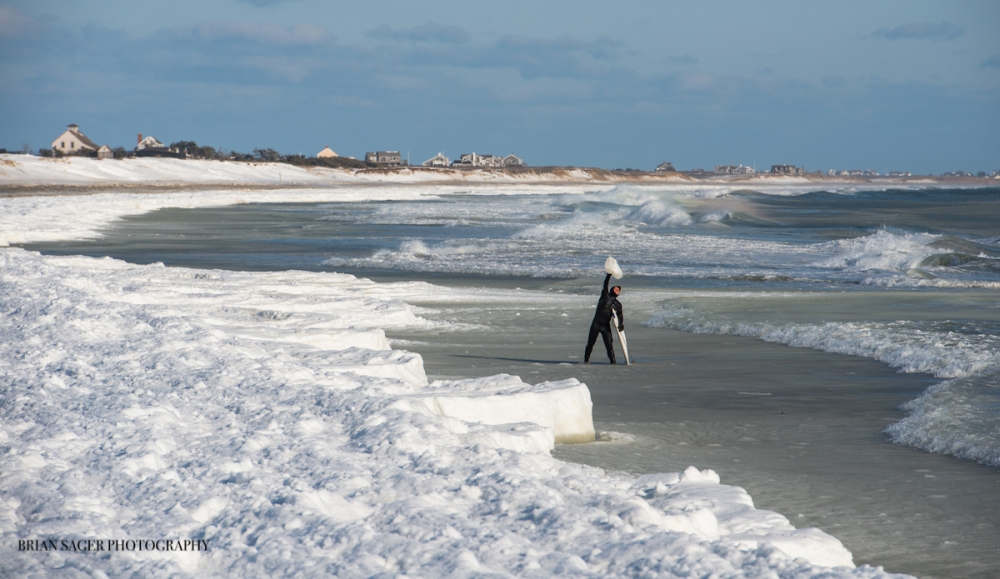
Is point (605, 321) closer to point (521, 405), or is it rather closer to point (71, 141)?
point (521, 405)

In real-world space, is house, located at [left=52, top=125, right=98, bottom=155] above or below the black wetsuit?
above

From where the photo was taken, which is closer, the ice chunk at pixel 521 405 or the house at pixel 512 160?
the ice chunk at pixel 521 405

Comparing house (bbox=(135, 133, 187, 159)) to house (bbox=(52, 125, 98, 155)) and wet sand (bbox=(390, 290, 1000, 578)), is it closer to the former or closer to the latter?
house (bbox=(52, 125, 98, 155))

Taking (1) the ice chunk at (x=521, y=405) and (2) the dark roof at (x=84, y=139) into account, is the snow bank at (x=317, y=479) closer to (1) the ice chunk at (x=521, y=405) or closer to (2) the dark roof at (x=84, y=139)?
(1) the ice chunk at (x=521, y=405)

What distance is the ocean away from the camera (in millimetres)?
5926

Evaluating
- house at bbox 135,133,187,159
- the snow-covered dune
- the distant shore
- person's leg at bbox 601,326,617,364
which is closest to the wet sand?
person's leg at bbox 601,326,617,364

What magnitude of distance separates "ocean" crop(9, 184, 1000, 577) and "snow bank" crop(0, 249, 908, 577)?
885 millimetres

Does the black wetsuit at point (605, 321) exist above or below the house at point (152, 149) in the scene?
below

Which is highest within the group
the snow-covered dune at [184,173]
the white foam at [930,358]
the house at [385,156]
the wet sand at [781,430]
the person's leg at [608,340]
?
the house at [385,156]

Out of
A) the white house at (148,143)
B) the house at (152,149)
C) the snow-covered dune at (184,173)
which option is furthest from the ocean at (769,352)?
the white house at (148,143)

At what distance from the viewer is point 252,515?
444 cm

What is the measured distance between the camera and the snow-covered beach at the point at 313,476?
4070mm

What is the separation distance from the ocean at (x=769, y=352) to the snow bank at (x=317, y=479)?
89 cm

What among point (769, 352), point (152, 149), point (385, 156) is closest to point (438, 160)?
point (385, 156)
